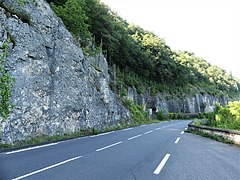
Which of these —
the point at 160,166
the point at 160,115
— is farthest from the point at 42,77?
the point at 160,115

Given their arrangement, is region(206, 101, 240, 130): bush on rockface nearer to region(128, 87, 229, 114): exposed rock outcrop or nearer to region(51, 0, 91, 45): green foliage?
region(51, 0, 91, 45): green foliage

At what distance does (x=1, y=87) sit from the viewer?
8898 millimetres

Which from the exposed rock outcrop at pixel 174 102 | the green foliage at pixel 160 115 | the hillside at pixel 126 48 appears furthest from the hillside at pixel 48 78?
the green foliage at pixel 160 115

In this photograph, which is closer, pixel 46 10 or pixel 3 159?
Result: pixel 3 159

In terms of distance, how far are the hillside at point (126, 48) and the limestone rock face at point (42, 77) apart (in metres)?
→ 5.82

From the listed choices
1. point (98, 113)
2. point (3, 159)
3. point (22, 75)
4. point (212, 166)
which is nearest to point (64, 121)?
point (22, 75)

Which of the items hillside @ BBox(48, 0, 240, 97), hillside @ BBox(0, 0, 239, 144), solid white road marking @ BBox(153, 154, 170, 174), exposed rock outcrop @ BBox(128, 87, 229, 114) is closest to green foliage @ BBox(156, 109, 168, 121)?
exposed rock outcrop @ BBox(128, 87, 229, 114)

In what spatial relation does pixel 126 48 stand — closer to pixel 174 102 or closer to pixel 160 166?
pixel 174 102

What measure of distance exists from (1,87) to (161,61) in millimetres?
61898

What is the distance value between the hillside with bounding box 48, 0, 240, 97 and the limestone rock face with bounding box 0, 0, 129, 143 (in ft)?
Result: 19.1

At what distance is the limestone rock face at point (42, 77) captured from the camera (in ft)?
38.7

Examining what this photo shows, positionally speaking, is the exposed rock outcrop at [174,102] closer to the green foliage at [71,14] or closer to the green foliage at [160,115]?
the green foliage at [160,115]

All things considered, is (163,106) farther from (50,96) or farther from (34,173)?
(34,173)

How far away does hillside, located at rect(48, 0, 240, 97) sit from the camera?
80.1 ft
